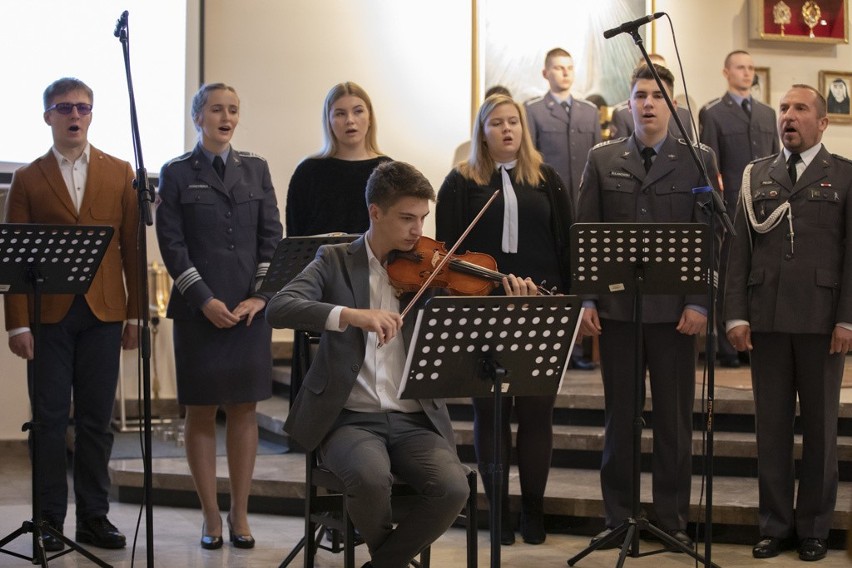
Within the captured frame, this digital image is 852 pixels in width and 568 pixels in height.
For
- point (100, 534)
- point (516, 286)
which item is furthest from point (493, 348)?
point (100, 534)

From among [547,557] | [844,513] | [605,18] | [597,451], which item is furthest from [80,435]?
[605,18]

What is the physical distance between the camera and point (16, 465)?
6.06m

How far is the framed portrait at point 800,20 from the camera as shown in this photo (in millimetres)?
7930

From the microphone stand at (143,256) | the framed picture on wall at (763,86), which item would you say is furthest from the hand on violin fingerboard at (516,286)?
the framed picture on wall at (763,86)

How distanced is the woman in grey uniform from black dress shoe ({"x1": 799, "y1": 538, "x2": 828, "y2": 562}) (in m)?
2.10

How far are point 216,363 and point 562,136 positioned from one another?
10.6ft

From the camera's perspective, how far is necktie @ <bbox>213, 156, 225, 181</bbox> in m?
4.45

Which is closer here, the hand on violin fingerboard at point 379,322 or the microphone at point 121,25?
the hand on violin fingerboard at point 379,322

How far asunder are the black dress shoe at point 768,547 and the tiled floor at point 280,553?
3cm

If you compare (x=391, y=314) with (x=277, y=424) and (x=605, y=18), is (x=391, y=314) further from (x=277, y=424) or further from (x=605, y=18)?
(x=605, y=18)

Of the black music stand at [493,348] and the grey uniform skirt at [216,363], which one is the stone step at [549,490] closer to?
the grey uniform skirt at [216,363]

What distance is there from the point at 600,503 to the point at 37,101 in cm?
392

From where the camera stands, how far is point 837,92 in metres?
8.16

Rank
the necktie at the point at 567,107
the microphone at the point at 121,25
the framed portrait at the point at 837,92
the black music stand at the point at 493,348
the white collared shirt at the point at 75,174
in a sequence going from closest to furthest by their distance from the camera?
the black music stand at the point at 493,348 → the microphone at the point at 121,25 → the white collared shirt at the point at 75,174 → the necktie at the point at 567,107 → the framed portrait at the point at 837,92
